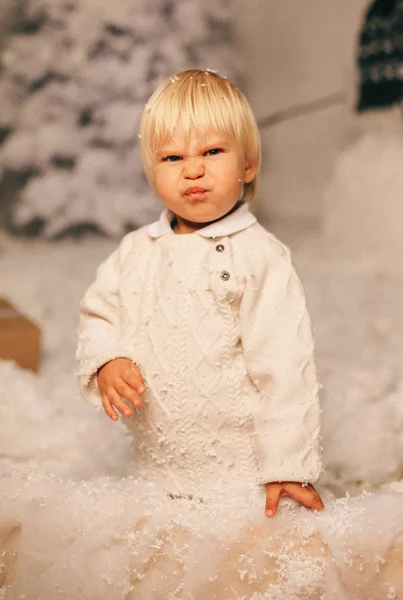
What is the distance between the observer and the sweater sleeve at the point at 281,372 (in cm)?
88

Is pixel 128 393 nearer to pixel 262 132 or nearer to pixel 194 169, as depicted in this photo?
pixel 194 169

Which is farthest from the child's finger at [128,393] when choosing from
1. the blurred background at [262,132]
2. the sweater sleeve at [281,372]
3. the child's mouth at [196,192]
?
the blurred background at [262,132]

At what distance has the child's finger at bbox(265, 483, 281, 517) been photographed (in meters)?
0.88

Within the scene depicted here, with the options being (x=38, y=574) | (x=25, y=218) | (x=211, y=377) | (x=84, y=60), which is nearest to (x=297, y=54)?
(x=84, y=60)

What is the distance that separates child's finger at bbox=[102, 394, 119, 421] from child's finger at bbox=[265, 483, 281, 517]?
8.4 inches

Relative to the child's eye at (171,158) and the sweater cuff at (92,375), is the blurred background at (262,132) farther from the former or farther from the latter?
the child's eye at (171,158)

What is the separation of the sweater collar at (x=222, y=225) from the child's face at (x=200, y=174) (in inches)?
0.5

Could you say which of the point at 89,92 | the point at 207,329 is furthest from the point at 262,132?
the point at 207,329

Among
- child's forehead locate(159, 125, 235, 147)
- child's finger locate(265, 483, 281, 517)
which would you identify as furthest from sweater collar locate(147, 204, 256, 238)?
child's finger locate(265, 483, 281, 517)

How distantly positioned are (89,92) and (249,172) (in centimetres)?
182

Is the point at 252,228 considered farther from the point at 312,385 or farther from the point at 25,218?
the point at 25,218

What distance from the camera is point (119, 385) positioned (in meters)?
0.93

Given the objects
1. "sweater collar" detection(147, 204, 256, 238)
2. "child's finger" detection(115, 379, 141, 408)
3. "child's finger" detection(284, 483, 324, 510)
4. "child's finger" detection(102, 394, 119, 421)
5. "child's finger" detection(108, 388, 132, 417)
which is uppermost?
Result: "sweater collar" detection(147, 204, 256, 238)

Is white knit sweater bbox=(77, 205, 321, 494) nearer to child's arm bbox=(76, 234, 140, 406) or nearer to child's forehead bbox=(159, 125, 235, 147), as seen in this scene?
child's arm bbox=(76, 234, 140, 406)
